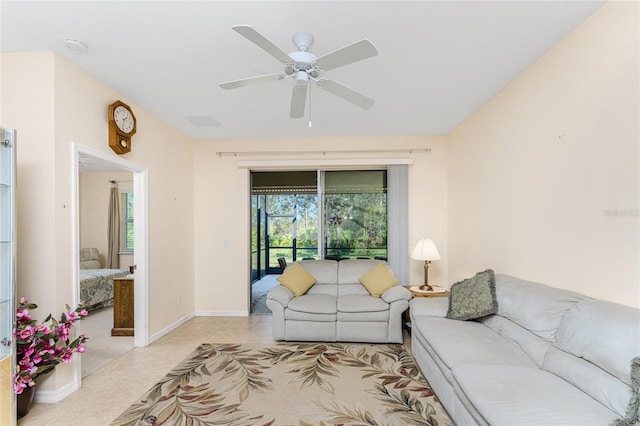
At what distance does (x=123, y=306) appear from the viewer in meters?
3.96

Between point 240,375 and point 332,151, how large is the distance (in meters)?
3.24

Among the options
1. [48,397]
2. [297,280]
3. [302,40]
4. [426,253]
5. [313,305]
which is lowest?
[48,397]

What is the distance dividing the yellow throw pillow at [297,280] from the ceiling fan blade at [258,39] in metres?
2.75

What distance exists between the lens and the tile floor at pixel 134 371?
7.57 feet

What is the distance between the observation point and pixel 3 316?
6.82ft

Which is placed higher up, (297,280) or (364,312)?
(297,280)

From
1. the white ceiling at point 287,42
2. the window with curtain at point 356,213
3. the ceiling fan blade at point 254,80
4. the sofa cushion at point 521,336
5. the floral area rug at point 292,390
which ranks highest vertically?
the white ceiling at point 287,42

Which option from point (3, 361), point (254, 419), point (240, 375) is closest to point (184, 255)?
point (240, 375)

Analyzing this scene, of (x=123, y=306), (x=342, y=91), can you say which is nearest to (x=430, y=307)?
(x=342, y=91)

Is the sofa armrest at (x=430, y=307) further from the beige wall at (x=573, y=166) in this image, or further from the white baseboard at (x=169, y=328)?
the white baseboard at (x=169, y=328)

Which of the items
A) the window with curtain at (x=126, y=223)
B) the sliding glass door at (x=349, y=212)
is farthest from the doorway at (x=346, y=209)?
the window with curtain at (x=126, y=223)

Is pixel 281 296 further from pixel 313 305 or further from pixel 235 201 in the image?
pixel 235 201

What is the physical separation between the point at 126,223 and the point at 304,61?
252 inches

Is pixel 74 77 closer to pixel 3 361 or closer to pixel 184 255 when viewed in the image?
pixel 3 361
